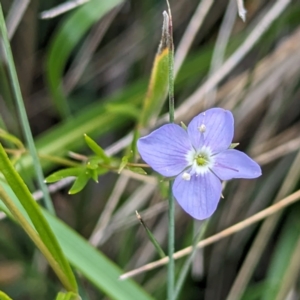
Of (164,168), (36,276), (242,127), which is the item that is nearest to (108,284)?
(164,168)

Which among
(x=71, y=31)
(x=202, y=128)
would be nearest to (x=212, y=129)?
(x=202, y=128)

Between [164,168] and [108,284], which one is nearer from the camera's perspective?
[164,168]

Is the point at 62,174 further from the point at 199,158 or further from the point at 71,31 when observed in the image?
the point at 71,31

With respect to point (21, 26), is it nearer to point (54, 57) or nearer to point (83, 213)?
point (54, 57)

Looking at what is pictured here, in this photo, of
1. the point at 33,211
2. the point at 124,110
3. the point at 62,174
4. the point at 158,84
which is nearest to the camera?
the point at 33,211

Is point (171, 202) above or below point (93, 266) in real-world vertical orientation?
above

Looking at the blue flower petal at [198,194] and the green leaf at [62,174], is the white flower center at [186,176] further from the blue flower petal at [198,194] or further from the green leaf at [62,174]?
the green leaf at [62,174]

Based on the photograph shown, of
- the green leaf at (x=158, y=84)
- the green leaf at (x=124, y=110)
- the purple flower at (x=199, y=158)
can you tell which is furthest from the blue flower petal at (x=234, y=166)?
the green leaf at (x=124, y=110)

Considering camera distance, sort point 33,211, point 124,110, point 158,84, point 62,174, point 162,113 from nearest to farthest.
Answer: point 33,211 → point 62,174 → point 158,84 → point 124,110 → point 162,113
